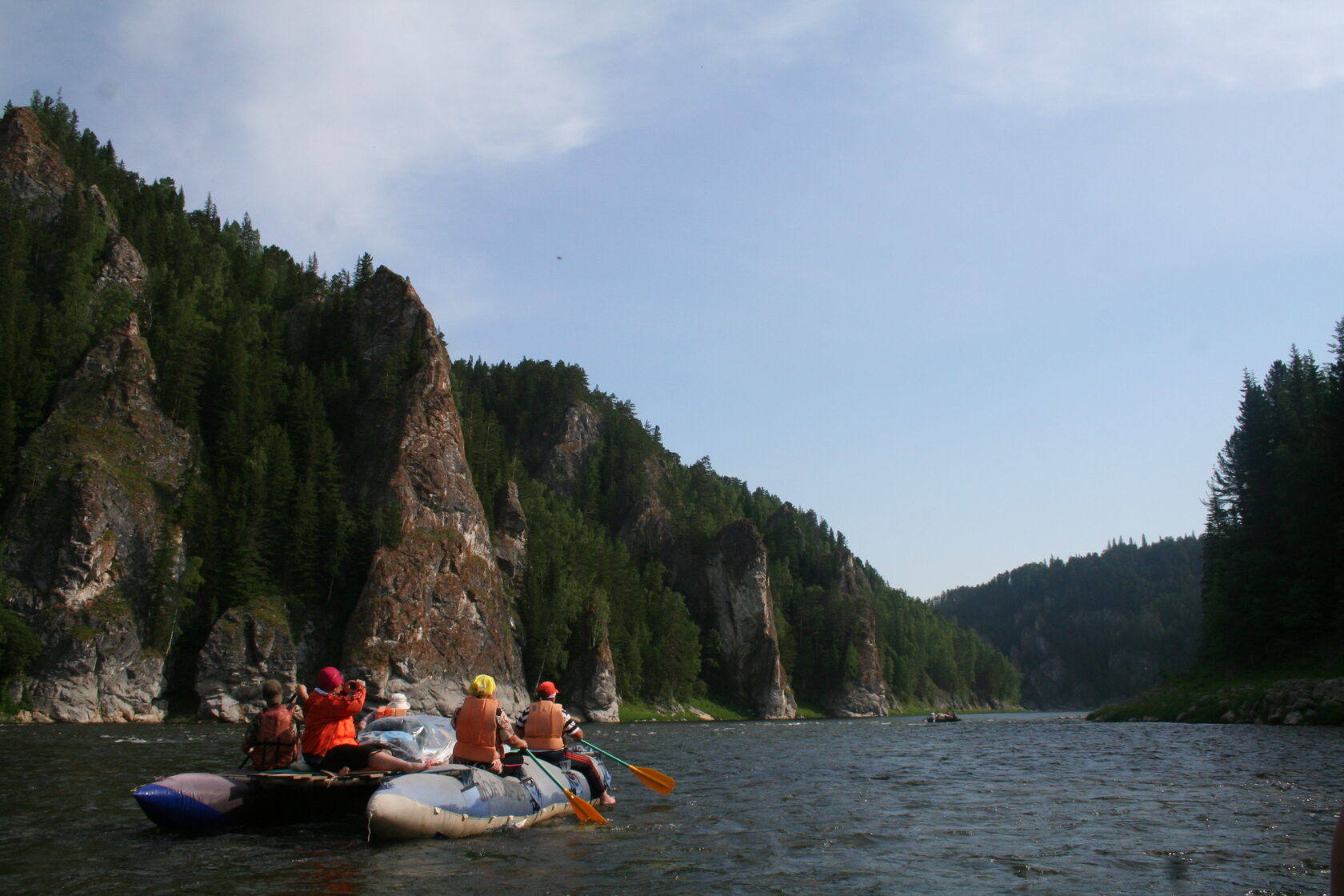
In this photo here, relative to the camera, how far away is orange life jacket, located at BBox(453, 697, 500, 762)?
1653 centimetres

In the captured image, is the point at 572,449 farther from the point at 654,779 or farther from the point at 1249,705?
the point at 654,779

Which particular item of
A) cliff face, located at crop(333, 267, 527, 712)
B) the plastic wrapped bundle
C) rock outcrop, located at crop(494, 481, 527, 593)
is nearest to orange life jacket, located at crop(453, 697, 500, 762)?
the plastic wrapped bundle

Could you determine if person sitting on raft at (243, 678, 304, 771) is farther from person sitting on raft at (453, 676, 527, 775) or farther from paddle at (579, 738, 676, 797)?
paddle at (579, 738, 676, 797)

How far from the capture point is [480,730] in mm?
16547

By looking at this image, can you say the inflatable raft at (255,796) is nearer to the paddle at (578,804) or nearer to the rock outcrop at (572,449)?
the paddle at (578,804)

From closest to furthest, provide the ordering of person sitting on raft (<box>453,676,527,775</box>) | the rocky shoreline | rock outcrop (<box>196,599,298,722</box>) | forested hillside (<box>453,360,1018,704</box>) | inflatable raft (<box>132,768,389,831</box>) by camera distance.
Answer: inflatable raft (<box>132,768,389,831</box>) → person sitting on raft (<box>453,676,527,775</box>) → the rocky shoreline → rock outcrop (<box>196,599,298,722</box>) → forested hillside (<box>453,360,1018,704</box>)

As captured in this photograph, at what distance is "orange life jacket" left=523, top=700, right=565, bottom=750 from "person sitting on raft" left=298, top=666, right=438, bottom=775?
8.72 feet

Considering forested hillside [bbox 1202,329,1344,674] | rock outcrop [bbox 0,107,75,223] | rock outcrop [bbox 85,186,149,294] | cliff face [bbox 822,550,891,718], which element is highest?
rock outcrop [bbox 0,107,75,223]

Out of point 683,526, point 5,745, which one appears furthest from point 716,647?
point 5,745

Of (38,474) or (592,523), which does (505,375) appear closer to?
(592,523)

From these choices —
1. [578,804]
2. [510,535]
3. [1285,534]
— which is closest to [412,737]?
[578,804]

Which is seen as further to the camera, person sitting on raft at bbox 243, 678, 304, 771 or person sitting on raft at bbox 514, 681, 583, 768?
person sitting on raft at bbox 514, 681, 583, 768

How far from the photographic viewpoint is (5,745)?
32.9 meters

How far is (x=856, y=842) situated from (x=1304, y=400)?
64.6m
